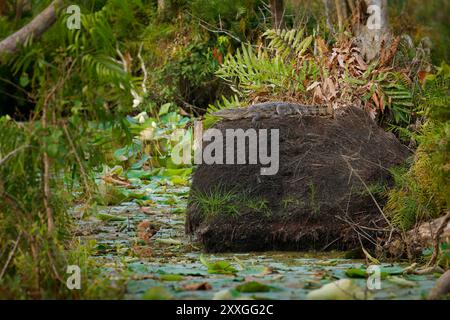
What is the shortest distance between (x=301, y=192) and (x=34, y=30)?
259 centimetres

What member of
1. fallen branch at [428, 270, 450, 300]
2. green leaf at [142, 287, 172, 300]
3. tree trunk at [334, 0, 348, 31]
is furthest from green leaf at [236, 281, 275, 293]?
tree trunk at [334, 0, 348, 31]

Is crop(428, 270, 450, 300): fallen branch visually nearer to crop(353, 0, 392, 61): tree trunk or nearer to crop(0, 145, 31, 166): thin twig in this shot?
crop(0, 145, 31, 166): thin twig

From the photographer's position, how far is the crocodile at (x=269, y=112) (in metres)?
6.74

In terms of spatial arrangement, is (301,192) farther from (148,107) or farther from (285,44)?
(148,107)

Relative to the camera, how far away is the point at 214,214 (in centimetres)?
617

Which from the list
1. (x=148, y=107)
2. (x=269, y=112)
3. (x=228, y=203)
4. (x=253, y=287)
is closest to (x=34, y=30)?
(x=253, y=287)

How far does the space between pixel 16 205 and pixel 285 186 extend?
103 inches

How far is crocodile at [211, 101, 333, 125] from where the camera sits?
6.74 m

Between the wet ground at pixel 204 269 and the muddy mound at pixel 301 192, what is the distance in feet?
0.58

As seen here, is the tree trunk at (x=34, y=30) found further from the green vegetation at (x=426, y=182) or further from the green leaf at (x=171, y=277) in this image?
the green vegetation at (x=426, y=182)

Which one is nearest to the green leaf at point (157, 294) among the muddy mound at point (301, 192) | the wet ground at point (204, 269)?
the wet ground at point (204, 269)

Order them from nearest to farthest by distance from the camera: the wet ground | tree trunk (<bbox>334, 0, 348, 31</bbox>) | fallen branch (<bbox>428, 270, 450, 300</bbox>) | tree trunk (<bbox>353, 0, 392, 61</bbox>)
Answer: fallen branch (<bbox>428, 270, 450, 300</bbox>) < the wet ground < tree trunk (<bbox>353, 0, 392, 61</bbox>) < tree trunk (<bbox>334, 0, 348, 31</bbox>)

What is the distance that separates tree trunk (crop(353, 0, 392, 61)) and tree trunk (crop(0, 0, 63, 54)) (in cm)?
436

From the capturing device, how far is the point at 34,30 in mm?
4379
